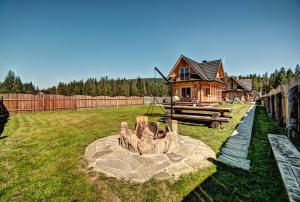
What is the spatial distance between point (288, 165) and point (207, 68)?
22585 mm

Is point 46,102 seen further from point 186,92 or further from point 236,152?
point 236,152

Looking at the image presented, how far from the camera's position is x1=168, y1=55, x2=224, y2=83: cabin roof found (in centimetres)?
2136

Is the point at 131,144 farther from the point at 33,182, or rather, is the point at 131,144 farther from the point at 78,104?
the point at 78,104

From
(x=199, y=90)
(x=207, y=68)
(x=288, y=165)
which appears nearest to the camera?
(x=288, y=165)

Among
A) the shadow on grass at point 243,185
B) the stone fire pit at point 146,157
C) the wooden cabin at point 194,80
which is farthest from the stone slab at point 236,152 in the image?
the wooden cabin at point 194,80

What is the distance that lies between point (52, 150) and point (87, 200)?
2904 millimetres

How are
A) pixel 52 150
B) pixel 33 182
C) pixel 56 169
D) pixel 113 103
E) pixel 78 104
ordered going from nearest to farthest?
pixel 33 182 → pixel 56 169 → pixel 52 150 → pixel 78 104 → pixel 113 103

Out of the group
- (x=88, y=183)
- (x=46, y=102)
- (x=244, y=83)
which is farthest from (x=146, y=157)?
(x=244, y=83)

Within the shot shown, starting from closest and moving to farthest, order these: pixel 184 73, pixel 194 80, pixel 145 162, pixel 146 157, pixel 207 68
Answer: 1. pixel 145 162
2. pixel 146 157
3. pixel 194 80
4. pixel 184 73
5. pixel 207 68

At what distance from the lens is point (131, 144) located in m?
4.38

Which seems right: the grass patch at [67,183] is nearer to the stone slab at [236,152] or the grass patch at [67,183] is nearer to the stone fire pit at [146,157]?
the stone fire pit at [146,157]

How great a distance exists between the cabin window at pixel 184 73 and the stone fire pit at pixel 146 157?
18077 millimetres

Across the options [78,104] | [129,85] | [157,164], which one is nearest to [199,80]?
[78,104]

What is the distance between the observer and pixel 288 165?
305 centimetres
